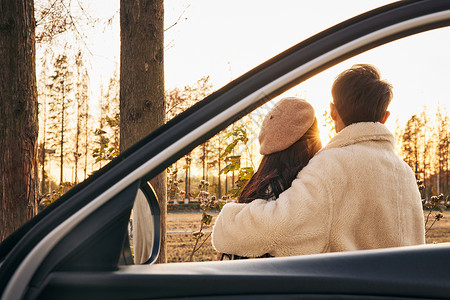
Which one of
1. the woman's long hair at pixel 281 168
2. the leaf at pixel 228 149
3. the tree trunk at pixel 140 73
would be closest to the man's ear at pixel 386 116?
the woman's long hair at pixel 281 168

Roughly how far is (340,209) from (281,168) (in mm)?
423

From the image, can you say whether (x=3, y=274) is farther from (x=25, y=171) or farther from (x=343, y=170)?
(x=25, y=171)

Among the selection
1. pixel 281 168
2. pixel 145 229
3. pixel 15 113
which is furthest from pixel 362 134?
pixel 15 113

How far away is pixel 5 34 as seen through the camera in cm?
430

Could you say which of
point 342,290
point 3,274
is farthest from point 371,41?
point 3,274

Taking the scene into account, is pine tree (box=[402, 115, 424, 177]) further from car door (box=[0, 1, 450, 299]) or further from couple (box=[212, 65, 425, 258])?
car door (box=[0, 1, 450, 299])

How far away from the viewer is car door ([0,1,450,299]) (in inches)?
44.4

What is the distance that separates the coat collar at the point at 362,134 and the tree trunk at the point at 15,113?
136 inches

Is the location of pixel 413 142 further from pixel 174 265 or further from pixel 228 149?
pixel 174 265

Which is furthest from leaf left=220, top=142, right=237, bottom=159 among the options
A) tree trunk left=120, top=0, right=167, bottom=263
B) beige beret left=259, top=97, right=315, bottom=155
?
tree trunk left=120, top=0, right=167, bottom=263

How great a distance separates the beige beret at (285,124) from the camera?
5.38 feet

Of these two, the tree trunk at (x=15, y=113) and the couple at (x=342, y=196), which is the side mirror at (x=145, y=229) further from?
the tree trunk at (x=15, y=113)

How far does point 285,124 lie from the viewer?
1857 millimetres

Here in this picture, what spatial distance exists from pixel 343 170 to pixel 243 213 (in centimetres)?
36
